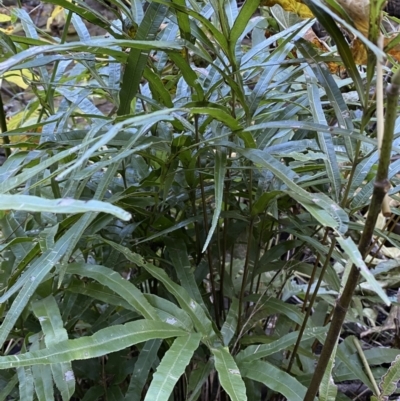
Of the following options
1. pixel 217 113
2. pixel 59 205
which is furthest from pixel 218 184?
pixel 59 205

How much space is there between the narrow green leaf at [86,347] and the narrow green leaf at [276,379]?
116mm

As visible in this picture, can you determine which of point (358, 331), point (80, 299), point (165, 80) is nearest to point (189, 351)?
point (80, 299)

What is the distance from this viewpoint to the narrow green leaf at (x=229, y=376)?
33 cm

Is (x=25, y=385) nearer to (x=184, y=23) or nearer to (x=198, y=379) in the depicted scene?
(x=198, y=379)

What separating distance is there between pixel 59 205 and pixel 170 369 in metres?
0.17

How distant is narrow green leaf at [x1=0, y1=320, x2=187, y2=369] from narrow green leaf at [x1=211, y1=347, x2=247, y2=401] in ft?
0.21

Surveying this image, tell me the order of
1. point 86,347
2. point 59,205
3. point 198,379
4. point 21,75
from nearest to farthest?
point 59,205, point 86,347, point 198,379, point 21,75

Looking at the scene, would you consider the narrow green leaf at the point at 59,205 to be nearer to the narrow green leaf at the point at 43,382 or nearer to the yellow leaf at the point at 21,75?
the narrow green leaf at the point at 43,382

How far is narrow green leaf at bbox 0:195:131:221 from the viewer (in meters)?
0.20

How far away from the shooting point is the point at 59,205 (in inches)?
8.6

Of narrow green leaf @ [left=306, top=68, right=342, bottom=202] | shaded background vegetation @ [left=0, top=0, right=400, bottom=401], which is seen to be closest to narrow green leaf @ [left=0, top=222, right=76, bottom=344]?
shaded background vegetation @ [left=0, top=0, right=400, bottom=401]

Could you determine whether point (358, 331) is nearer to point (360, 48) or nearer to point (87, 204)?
point (360, 48)

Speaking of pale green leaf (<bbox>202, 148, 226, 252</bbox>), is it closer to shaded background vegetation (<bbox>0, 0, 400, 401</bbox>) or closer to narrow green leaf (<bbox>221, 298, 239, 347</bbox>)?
shaded background vegetation (<bbox>0, 0, 400, 401</bbox>)

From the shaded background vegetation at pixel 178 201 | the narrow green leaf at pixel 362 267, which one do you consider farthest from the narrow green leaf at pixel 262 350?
the narrow green leaf at pixel 362 267
